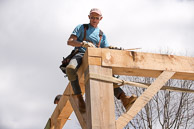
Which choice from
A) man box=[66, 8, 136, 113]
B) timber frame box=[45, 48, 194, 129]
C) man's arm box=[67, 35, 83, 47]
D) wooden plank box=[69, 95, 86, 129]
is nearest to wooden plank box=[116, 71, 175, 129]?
timber frame box=[45, 48, 194, 129]

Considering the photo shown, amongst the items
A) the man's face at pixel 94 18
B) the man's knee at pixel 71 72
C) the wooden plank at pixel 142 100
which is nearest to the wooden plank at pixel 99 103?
the wooden plank at pixel 142 100

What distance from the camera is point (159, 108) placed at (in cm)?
1463

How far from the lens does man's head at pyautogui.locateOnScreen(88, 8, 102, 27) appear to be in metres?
5.31

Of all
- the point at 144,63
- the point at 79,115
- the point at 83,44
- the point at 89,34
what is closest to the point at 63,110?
the point at 79,115

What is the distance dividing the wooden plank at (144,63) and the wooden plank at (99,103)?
9.0 inches

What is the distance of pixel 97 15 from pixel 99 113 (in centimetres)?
174

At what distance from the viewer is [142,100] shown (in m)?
4.61

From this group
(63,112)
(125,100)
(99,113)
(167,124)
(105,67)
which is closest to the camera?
(99,113)

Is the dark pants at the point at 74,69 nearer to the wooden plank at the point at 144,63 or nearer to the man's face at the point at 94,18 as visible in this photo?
the wooden plank at the point at 144,63

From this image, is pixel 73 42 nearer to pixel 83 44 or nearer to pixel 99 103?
pixel 83 44

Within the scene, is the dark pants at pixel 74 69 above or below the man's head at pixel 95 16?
below

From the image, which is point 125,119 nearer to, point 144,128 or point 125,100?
point 125,100

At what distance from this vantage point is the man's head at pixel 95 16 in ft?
17.4

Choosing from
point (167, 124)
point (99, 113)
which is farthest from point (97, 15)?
point (167, 124)
